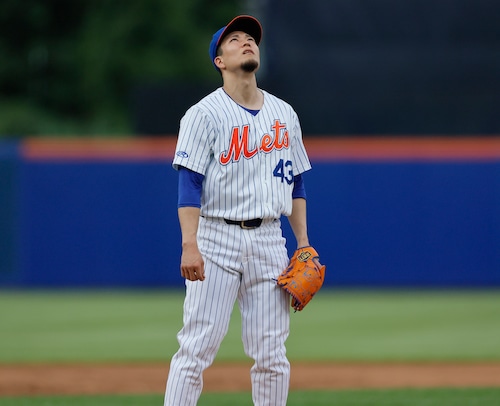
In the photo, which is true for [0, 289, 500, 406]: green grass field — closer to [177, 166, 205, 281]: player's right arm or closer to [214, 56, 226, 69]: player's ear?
[177, 166, 205, 281]: player's right arm

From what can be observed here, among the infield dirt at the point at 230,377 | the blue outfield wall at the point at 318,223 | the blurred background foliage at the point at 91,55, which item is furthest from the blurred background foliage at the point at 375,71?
the blurred background foliage at the point at 91,55

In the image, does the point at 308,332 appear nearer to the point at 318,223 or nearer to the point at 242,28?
the point at 318,223

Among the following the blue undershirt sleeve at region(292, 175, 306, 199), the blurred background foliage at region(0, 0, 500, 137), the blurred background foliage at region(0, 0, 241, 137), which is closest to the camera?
the blue undershirt sleeve at region(292, 175, 306, 199)

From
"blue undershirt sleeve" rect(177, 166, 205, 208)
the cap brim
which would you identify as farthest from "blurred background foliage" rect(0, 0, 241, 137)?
"blue undershirt sleeve" rect(177, 166, 205, 208)

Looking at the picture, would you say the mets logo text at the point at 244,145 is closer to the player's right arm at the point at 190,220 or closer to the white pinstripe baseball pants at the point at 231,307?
the player's right arm at the point at 190,220

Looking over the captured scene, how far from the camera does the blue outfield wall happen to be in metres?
11.9

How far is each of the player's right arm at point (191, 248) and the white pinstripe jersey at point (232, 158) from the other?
12 centimetres

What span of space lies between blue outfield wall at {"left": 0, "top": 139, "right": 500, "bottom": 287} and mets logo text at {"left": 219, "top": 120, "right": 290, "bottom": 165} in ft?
26.4

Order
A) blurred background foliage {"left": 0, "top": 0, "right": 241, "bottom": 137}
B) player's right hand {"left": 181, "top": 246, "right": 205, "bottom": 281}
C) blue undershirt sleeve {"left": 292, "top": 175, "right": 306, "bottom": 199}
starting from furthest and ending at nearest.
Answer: blurred background foliage {"left": 0, "top": 0, "right": 241, "bottom": 137}, blue undershirt sleeve {"left": 292, "top": 175, "right": 306, "bottom": 199}, player's right hand {"left": 181, "top": 246, "right": 205, "bottom": 281}

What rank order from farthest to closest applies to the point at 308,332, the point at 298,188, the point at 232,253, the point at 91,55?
the point at 91,55 → the point at 308,332 → the point at 298,188 → the point at 232,253

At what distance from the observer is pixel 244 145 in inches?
148

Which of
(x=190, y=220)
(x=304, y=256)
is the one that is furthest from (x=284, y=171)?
(x=190, y=220)

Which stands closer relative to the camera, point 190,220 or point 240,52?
point 190,220

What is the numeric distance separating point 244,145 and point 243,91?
0.72ft
